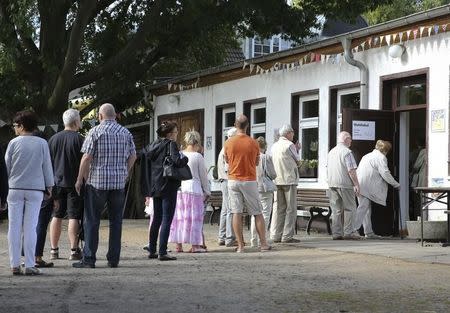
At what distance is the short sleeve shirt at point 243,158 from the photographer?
1163 cm

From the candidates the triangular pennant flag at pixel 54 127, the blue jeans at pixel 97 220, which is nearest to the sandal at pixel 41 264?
the blue jeans at pixel 97 220

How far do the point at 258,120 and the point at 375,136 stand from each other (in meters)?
→ 4.92

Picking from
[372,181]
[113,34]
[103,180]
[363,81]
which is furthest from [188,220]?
[113,34]

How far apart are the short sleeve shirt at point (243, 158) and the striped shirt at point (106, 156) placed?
238cm

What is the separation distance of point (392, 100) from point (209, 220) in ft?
22.1

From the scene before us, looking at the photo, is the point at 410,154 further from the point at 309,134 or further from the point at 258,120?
the point at 258,120

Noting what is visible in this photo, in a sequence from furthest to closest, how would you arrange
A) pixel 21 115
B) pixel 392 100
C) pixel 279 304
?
pixel 392 100 → pixel 21 115 → pixel 279 304

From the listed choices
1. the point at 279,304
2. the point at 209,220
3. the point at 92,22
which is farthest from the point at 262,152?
the point at 92,22

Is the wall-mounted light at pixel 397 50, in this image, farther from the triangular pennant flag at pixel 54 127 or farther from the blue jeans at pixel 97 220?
the triangular pennant flag at pixel 54 127

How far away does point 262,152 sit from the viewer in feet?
42.5

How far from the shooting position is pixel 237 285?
816 cm

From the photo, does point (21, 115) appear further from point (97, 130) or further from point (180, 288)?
point (180, 288)

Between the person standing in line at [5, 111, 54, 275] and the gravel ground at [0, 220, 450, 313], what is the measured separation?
0.27m

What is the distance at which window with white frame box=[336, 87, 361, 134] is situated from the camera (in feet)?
53.2
